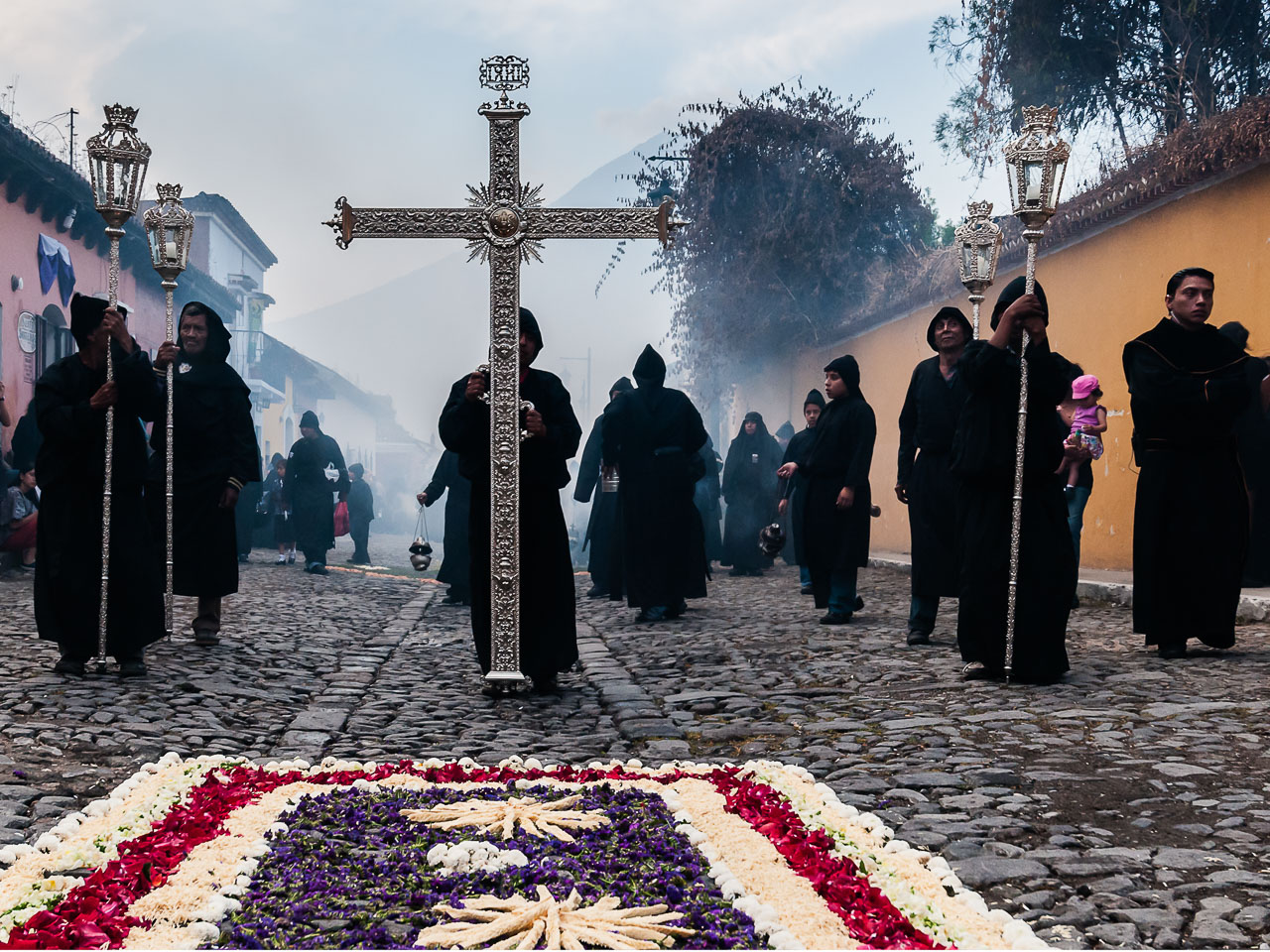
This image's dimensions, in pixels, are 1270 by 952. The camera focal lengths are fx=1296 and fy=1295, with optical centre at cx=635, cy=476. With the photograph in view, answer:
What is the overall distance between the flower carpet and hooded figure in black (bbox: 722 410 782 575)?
41.6 ft

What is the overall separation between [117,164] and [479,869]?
5417 mm

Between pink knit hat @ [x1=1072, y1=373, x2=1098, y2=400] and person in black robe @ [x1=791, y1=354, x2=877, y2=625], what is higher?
pink knit hat @ [x1=1072, y1=373, x2=1098, y2=400]

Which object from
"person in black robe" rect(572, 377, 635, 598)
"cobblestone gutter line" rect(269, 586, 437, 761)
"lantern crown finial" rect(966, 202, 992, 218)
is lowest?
"cobblestone gutter line" rect(269, 586, 437, 761)

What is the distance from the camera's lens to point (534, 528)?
6.84 m

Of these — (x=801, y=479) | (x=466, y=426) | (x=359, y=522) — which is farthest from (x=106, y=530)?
(x=359, y=522)

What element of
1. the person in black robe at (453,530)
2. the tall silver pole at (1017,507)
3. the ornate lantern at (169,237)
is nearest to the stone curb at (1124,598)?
the tall silver pole at (1017,507)

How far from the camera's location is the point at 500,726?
19.0ft

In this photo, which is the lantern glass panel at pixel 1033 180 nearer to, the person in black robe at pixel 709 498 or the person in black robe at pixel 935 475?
the person in black robe at pixel 935 475

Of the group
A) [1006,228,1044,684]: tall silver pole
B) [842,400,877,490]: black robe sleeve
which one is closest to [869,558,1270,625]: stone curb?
[842,400,877,490]: black robe sleeve

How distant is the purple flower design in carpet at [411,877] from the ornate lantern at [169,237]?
5734mm

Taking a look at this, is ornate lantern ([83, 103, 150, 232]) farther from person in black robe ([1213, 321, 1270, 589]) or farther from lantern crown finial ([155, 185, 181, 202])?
person in black robe ([1213, 321, 1270, 589])

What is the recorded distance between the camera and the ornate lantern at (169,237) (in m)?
8.72

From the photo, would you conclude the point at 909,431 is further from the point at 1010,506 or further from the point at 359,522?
the point at 359,522

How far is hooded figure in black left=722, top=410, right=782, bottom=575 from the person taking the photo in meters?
17.0
